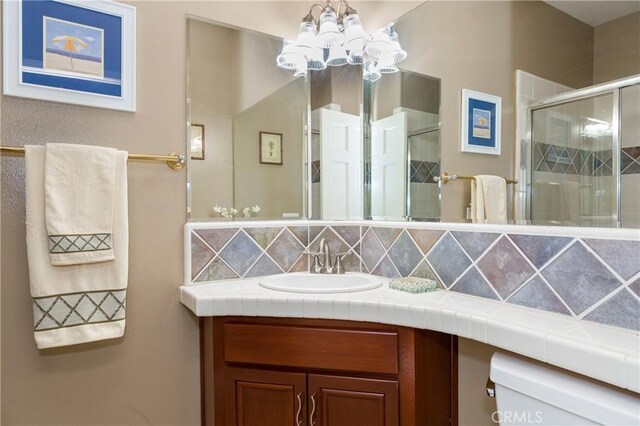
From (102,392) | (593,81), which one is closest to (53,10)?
(102,392)

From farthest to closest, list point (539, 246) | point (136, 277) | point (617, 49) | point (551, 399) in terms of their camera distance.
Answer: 1. point (136, 277)
2. point (539, 246)
3. point (617, 49)
4. point (551, 399)

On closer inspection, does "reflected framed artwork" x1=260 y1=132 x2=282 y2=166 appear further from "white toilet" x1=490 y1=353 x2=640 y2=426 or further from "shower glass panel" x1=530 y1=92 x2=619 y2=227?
"white toilet" x1=490 y1=353 x2=640 y2=426

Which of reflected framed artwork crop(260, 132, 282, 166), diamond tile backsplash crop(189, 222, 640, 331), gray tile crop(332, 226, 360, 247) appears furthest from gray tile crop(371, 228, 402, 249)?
reflected framed artwork crop(260, 132, 282, 166)

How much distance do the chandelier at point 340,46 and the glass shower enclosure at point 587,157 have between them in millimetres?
805

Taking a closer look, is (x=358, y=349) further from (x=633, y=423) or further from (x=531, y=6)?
(x=531, y=6)

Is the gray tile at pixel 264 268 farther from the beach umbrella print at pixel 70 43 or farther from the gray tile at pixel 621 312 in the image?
the gray tile at pixel 621 312

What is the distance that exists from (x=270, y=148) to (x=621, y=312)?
1411 mm

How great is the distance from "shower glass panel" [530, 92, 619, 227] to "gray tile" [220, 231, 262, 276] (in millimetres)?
1091

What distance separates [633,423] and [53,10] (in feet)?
6.56

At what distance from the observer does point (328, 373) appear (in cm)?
128

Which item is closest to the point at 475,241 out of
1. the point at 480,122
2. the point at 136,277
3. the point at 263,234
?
the point at 480,122

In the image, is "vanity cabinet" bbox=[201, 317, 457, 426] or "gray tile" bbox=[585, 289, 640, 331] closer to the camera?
"gray tile" bbox=[585, 289, 640, 331]

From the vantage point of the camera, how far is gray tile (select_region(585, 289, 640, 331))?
3.07 feet

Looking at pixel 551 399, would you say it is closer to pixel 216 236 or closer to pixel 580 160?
pixel 580 160
